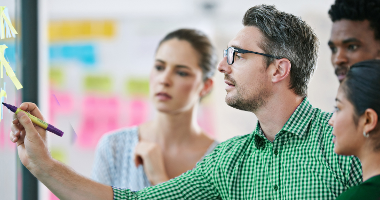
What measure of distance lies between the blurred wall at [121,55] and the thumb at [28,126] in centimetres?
183

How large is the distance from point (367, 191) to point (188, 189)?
590mm

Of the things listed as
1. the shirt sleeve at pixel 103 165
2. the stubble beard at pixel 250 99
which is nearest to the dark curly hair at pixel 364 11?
the stubble beard at pixel 250 99

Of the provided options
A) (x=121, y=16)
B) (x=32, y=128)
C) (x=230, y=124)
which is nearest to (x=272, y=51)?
(x=32, y=128)

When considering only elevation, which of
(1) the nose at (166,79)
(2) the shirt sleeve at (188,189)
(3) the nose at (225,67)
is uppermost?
(3) the nose at (225,67)

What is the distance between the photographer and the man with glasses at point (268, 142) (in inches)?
44.3

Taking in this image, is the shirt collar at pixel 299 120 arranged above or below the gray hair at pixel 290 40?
below

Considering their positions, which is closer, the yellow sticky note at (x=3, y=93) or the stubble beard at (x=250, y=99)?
the yellow sticky note at (x=3, y=93)

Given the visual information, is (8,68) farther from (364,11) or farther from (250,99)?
(364,11)

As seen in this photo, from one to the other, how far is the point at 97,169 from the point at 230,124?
1.27m

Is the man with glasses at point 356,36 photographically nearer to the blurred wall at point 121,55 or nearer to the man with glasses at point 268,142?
the man with glasses at point 268,142

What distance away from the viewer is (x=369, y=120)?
35.8 inches

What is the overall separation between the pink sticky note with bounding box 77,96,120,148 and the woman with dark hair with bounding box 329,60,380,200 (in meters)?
2.10

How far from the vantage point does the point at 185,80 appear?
1.89 meters

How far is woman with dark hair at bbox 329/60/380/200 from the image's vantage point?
895 millimetres
